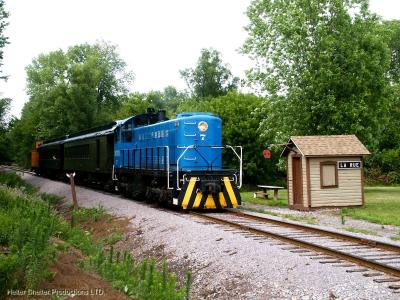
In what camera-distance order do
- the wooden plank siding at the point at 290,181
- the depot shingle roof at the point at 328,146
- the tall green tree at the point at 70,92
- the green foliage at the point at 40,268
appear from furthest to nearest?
the tall green tree at the point at 70,92 < the wooden plank siding at the point at 290,181 < the depot shingle roof at the point at 328,146 < the green foliage at the point at 40,268

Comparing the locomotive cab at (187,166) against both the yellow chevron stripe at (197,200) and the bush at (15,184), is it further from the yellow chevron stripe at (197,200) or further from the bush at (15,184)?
the bush at (15,184)

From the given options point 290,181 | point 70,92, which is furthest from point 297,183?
point 70,92

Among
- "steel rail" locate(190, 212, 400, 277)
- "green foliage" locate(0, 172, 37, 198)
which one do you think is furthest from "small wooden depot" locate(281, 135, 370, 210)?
"green foliage" locate(0, 172, 37, 198)

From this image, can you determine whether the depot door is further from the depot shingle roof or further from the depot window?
the depot window

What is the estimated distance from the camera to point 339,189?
61.4 feet

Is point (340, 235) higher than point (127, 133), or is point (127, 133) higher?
point (127, 133)

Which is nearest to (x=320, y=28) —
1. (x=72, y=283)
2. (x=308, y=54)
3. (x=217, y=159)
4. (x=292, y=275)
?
(x=308, y=54)

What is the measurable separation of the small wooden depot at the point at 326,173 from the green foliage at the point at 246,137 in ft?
72.6

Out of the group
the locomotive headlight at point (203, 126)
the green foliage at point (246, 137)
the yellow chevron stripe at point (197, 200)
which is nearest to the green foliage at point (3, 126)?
the green foliage at point (246, 137)

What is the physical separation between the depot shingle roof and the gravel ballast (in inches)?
258

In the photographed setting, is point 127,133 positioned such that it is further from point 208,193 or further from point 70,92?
point 70,92

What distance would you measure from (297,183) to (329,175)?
129cm

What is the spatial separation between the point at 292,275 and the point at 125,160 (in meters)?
15.0

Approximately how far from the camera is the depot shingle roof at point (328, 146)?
720 inches
